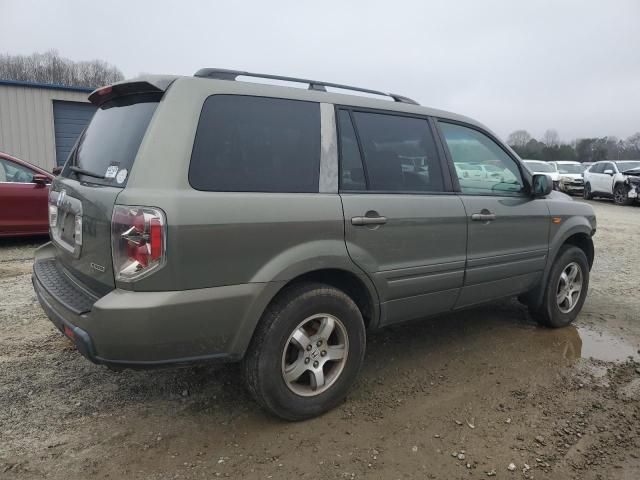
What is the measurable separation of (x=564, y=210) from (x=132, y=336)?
373 centimetres

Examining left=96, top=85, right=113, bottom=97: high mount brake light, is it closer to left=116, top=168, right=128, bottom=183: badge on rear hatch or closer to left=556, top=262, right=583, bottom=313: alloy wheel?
left=116, top=168, right=128, bottom=183: badge on rear hatch

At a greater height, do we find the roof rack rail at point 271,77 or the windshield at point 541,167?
the roof rack rail at point 271,77

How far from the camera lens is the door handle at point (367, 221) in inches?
115

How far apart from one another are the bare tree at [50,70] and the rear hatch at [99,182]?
38.9 metres

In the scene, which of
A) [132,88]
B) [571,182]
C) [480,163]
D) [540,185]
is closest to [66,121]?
[132,88]

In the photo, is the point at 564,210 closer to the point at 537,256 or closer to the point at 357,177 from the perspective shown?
the point at 537,256

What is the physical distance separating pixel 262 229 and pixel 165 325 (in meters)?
0.65

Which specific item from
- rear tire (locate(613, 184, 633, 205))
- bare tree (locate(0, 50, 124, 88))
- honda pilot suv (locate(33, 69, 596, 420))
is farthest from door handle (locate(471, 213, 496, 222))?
bare tree (locate(0, 50, 124, 88))

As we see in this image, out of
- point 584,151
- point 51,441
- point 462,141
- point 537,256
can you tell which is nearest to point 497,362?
point 537,256

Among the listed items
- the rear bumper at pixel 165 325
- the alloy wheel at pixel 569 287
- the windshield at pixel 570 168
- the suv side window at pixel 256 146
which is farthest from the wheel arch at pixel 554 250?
the windshield at pixel 570 168

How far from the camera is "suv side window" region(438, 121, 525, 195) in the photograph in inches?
145

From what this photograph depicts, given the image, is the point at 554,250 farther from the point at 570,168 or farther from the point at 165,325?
the point at 570,168

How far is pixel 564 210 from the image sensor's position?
4.41m

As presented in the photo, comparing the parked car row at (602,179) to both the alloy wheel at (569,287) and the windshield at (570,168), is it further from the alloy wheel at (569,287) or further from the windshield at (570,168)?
the alloy wheel at (569,287)
